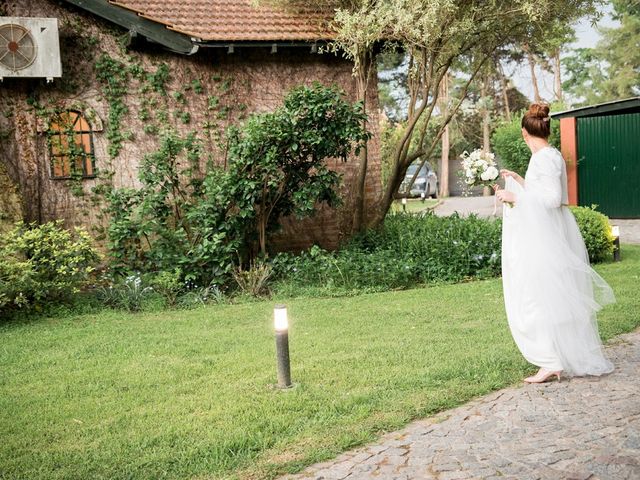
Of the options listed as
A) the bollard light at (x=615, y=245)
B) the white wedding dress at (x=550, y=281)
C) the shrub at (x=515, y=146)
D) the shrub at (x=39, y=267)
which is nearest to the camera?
the white wedding dress at (x=550, y=281)

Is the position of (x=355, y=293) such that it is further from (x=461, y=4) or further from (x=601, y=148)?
(x=601, y=148)

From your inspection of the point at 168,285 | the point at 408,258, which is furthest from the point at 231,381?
the point at 408,258

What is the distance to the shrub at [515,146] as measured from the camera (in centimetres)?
2138

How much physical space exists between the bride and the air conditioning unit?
8444mm

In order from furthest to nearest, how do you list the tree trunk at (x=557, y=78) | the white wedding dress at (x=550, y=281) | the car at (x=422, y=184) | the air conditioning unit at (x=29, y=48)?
the tree trunk at (x=557, y=78), the car at (x=422, y=184), the air conditioning unit at (x=29, y=48), the white wedding dress at (x=550, y=281)

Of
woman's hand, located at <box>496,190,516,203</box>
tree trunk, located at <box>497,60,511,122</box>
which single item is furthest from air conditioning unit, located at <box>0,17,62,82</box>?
tree trunk, located at <box>497,60,511,122</box>

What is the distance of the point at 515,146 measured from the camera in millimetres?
22328

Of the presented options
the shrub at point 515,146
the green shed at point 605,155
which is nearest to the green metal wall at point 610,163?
the green shed at point 605,155

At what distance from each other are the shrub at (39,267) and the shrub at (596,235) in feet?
26.7

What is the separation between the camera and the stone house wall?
11406mm

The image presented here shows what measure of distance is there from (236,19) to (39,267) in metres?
6.04

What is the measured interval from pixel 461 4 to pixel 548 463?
9.64m

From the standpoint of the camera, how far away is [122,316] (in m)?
9.01

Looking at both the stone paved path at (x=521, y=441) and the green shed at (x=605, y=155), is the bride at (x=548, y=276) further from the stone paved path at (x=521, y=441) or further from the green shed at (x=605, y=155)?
the green shed at (x=605, y=155)
